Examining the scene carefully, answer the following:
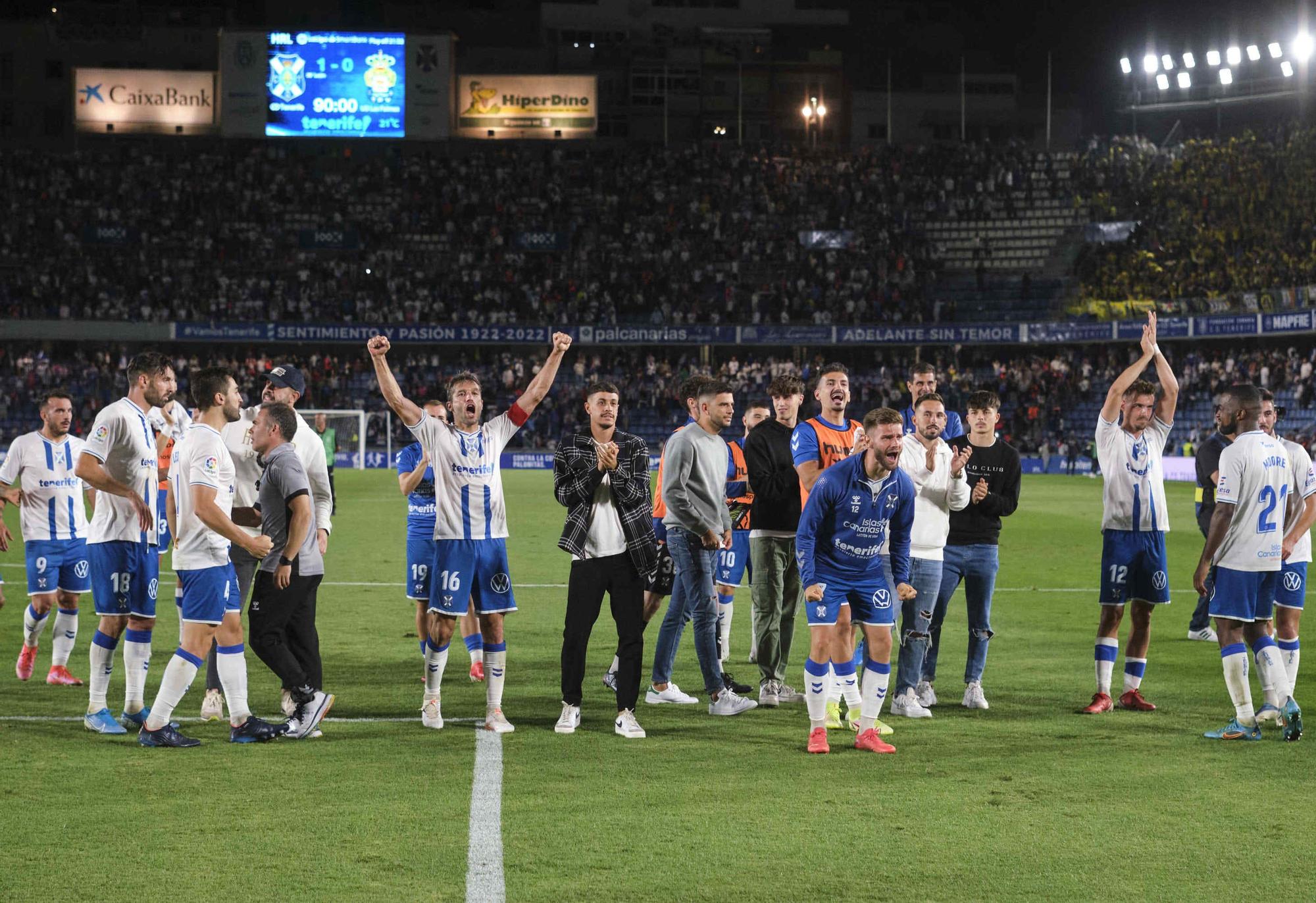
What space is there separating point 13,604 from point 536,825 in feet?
36.4

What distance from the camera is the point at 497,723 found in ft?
28.0

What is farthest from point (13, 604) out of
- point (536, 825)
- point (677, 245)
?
point (677, 245)

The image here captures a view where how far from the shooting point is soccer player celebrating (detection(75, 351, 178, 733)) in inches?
335

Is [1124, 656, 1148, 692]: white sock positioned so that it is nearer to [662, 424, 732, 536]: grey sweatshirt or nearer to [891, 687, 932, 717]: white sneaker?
[891, 687, 932, 717]: white sneaker

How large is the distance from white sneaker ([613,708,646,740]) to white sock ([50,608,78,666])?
4.71m

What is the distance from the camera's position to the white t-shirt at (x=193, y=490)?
7898 millimetres

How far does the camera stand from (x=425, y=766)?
7543 millimetres

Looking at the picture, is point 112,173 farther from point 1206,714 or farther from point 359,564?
point 1206,714

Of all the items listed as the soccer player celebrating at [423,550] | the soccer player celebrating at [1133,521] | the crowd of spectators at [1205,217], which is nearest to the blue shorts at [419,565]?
the soccer player celebrating at [423,550]

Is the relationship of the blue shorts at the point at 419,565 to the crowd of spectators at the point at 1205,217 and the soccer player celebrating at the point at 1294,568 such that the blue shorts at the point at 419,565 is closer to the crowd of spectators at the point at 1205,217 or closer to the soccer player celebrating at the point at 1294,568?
the soccer player celebrating at the point at 1294,568

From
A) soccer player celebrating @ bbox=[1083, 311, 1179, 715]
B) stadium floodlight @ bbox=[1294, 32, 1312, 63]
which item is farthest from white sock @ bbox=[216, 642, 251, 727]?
stadium floodlight @ bbox=[1294, 32, 1312, 63]

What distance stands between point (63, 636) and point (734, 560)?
5.41m

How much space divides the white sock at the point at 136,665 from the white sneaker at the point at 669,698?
3.51 m

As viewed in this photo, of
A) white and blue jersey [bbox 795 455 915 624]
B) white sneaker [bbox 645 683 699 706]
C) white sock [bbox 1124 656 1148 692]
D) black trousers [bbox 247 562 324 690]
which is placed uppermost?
white and blue jersey [bbox 795 455 915 624]
